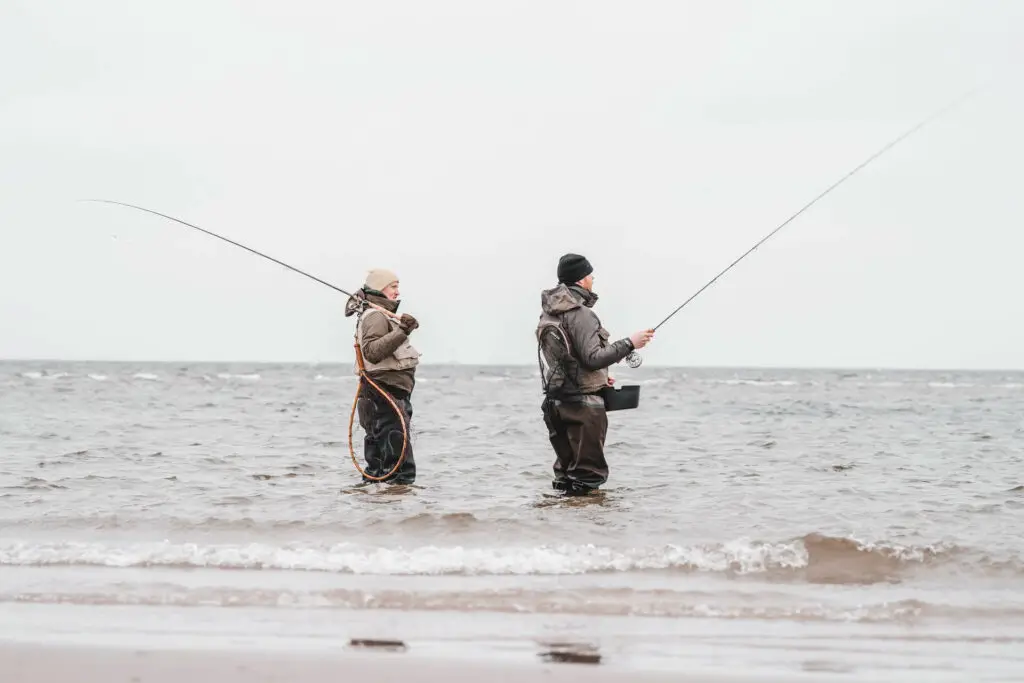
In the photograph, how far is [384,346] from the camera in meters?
8.12

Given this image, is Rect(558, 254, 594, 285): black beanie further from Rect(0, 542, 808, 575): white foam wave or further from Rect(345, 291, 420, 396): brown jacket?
Rect(0, 542, 808, 575): white foam wave

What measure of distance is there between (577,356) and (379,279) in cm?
176

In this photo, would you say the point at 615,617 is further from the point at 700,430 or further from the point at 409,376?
the point at 700,430

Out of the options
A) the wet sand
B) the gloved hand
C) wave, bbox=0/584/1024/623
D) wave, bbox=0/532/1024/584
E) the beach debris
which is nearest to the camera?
the wet sand

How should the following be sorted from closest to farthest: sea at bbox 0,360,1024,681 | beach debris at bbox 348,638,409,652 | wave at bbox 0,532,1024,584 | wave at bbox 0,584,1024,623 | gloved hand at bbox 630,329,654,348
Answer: beach debris at bbox 348,638,409,652 < sea at bbox 0,360,1024,681 < wave at bbox 0,584,1024,623 < wave at bbox 0,532,1024,584 < gloved hand at bbox 630,329,654,348

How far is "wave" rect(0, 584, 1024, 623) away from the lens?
17.8 ft

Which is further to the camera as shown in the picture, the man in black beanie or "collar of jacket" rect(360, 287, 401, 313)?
"collar of jacket" rect(360, 287, 401, 313)

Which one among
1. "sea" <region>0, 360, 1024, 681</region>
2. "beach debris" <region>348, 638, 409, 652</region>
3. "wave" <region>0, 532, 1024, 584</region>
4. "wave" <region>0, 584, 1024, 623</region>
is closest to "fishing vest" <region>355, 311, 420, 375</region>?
"sea" <region>0, 360, 1024, 681</region>

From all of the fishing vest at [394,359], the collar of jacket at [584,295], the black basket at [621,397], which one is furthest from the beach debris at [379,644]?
the fishing vest at [394,359]

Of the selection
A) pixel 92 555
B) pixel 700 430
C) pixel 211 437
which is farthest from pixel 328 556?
pixel 700 430

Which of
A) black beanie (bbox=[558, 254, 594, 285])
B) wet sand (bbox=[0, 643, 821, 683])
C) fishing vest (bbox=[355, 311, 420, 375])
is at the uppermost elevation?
black beanie (bbox=[558, 254, 594, 285])

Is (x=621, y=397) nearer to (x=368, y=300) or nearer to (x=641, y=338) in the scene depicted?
(x=641, y=338)

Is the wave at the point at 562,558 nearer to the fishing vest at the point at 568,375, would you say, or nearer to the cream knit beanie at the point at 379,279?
the fishing vest at the point at 568,375

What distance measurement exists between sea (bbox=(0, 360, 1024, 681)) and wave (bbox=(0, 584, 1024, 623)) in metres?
0.02
